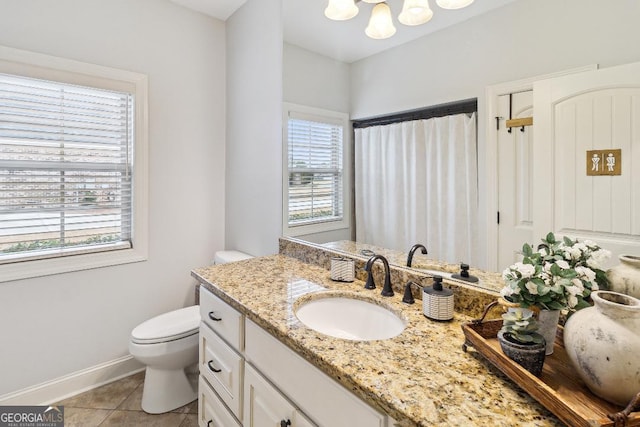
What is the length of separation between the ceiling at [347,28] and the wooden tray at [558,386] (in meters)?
1.04

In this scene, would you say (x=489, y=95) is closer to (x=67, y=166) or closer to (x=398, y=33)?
(x=398, y=33)

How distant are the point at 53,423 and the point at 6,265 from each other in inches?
36.8

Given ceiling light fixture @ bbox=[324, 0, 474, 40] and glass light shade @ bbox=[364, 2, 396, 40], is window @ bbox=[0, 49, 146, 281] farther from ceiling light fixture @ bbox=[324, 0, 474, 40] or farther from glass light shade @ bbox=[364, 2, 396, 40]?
glass light shade @ bbox=[364, 2, 396, 40]

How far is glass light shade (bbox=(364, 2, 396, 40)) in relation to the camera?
1353 millimetres

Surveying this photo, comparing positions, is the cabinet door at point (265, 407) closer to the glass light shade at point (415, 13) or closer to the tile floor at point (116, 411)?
the tile floor at point (116, 411)

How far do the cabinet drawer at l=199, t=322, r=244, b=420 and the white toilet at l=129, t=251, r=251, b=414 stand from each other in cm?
36

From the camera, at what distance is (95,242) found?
2088 millimetres

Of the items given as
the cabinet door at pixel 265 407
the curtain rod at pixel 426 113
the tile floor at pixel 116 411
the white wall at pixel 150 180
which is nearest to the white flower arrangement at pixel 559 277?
the curtain rod at pixel 426 113

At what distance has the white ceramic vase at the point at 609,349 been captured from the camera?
1.83 feet

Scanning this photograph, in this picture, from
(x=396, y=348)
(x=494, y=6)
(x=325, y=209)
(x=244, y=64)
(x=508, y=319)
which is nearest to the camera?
(x=508, y=319)

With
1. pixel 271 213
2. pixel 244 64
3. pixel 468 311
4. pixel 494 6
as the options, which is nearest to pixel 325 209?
pixel 271 213

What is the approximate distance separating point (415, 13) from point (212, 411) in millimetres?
1950

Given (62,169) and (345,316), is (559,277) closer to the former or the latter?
(345,316)

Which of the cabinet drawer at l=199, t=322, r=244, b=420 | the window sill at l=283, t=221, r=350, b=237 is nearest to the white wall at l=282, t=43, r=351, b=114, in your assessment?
the window sill at l=283, t=221, r=350, b=237
